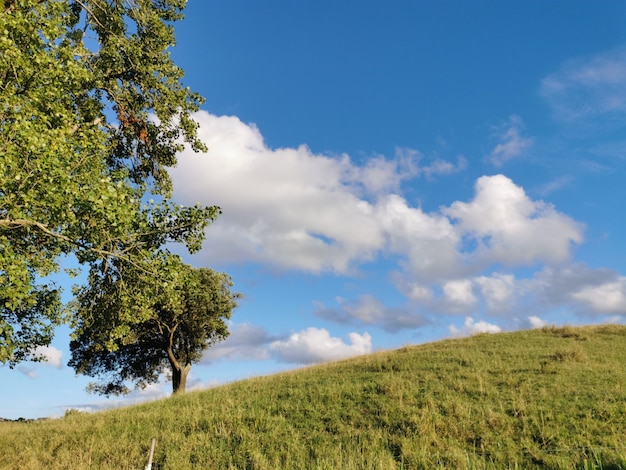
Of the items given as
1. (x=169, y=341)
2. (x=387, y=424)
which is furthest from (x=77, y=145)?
(x=169, y=341)

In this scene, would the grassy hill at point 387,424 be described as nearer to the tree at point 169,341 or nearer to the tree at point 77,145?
the tree at point 77,145

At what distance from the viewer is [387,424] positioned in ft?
44.6

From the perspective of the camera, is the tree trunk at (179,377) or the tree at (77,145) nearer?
the tree at (77,145)

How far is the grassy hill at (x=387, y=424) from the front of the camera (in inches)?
441

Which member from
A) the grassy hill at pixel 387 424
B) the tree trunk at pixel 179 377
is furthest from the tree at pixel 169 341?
the grassy hill at pixel 387 424

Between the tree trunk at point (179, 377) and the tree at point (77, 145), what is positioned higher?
the tree at point (77, 145)

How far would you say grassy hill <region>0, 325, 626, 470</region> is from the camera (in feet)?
36.8

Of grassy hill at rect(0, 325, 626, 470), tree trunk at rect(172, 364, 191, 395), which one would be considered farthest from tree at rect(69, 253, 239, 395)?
grassy hill at rect(0, 325, 626, 470)

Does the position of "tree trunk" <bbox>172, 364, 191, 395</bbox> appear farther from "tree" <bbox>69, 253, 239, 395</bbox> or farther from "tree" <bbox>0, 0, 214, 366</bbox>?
"tree" <bbox>0, 0, 214, 366</bbox>

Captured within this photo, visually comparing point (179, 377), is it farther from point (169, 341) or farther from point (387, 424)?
point (387, 424)

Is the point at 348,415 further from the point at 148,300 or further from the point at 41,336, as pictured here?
the point at 41,336

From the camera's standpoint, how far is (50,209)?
39.1 ft

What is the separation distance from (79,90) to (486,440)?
16.8 m

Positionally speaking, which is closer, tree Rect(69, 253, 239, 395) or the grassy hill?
the grassy hill
